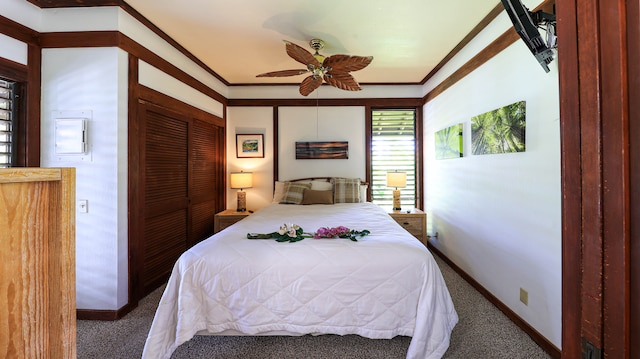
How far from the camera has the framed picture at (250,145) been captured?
437 cm

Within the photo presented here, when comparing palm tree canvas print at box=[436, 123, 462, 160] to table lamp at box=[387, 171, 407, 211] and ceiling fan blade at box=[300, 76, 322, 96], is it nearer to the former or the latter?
table lamp at box=[387, 171, 407, 211]

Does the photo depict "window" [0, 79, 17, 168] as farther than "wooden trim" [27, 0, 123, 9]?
No

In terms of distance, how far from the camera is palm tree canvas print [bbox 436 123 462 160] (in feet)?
9.80

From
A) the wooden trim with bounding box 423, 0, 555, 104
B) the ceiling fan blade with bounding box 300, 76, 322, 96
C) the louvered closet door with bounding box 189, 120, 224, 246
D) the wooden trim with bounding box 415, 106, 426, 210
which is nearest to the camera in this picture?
the wooden trim with bounding box 423, 0, 555, 104

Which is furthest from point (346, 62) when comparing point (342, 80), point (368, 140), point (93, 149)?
point (93, 149)

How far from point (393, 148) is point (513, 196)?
7.94ft

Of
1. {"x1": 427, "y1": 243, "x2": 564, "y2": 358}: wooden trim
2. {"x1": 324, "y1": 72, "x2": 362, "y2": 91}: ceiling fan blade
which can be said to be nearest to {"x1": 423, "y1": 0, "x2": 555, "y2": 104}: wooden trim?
{"x1": 324, "y1": 72, "x2": 362, "y2": 91}: ceiling fan blade

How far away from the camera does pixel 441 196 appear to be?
3.60 meters

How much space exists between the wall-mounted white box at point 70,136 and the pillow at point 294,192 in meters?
2.33

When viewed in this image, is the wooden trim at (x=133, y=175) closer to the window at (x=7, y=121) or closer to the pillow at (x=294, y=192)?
the window at (x=7, y=121)

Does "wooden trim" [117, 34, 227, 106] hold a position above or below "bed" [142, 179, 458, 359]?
above

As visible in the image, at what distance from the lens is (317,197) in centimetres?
380

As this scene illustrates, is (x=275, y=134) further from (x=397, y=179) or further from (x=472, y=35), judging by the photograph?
(x=472, y=35)

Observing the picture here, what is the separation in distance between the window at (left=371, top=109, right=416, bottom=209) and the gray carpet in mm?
2484
